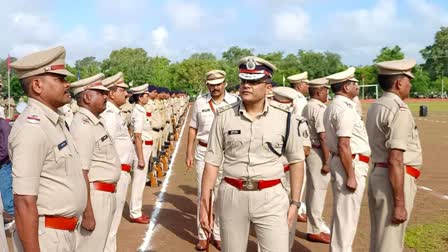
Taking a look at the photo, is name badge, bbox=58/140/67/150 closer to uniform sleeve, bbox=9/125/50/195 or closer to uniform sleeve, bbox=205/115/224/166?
uniform sleeve, bbox=9/125/50/195

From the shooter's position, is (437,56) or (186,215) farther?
(437,56)

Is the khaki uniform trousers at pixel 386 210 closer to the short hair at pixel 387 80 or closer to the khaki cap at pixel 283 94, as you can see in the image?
the short hair at pixel 387 80

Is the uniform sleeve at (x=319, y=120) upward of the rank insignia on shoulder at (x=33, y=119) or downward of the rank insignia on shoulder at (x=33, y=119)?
downward

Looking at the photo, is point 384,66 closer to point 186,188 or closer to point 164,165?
point 186,188

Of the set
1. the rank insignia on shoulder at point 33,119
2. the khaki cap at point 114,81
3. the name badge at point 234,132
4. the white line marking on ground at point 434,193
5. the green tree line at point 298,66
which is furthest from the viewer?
the green tree line at point 298,66

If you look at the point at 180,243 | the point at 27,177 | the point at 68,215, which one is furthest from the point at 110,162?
the point at 180,243

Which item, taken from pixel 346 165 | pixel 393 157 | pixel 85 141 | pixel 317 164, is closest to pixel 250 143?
pixel 393 157

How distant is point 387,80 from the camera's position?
4.82m

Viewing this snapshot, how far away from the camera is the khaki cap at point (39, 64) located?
328cm

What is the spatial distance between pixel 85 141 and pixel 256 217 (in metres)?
1.61

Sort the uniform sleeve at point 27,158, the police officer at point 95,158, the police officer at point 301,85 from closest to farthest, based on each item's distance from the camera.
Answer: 1. the uniform sleeve at point 27,158
2. the police officer at point 95,158
3. the police officer at point 301,85

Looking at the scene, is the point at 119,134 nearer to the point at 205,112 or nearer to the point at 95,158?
the point at 95,158

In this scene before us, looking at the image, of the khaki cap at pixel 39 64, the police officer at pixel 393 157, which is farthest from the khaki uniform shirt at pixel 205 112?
the khaki cap at pixel 39 64

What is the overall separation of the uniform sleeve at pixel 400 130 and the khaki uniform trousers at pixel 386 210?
312mm
